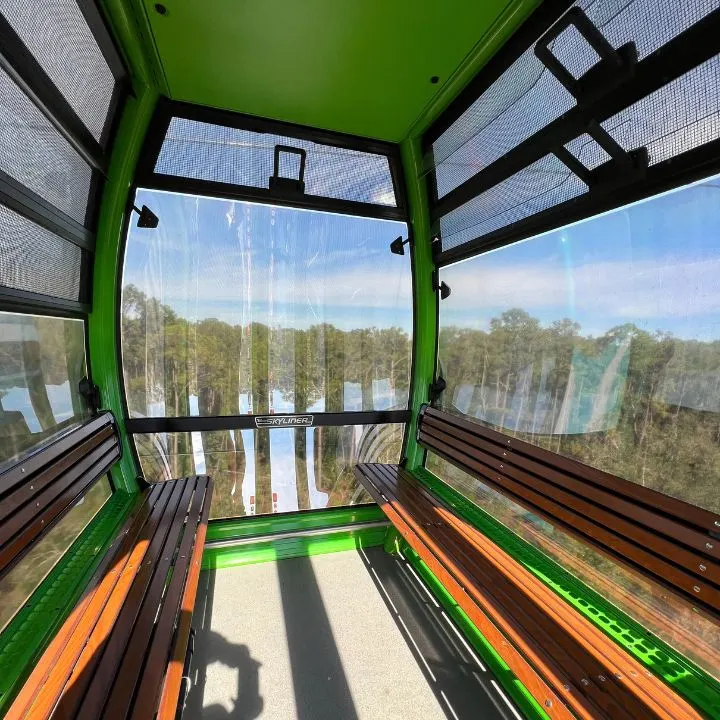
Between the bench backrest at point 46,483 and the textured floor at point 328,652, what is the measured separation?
1065 mm

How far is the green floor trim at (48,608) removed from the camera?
1.39 meters

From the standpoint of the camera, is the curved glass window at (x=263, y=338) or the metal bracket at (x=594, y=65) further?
the curved glass window at (x=263, y=338)

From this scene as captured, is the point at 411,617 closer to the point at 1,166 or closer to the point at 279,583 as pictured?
the point at 279,583

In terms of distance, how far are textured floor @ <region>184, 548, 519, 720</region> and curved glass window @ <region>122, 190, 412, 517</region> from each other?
595 millimetres

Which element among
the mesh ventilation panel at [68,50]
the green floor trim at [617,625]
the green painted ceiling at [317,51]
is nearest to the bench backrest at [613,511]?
the green floor trim at [617,625]

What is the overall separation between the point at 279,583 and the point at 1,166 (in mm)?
2694

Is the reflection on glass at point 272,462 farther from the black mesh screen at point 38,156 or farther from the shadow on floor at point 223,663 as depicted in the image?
the black mesh screen at point 38,156

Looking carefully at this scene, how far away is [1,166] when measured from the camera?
58.6 inches

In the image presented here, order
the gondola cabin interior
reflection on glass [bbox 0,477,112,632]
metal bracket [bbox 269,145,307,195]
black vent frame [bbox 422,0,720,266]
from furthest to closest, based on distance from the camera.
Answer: metal bracket [bbox 269,145,307,195] < reflection on glass [bbox 0,477,112,632] < the gondola cabin interior < black vent frame [bbox 422,0,720,266]

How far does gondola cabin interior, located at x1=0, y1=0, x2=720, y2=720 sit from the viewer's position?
1426mm

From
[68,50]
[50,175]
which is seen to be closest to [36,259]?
[50,175]

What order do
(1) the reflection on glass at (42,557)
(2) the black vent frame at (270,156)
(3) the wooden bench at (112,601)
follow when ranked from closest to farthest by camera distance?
1. (3) the wooden bench at (112,601)
2. (1) the reflection on glass at (42,557)
3. (2) the black vent frame at (270,156)

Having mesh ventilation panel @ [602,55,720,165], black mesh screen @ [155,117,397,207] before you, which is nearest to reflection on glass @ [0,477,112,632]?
black mesh screen @ [155,117,397,207]

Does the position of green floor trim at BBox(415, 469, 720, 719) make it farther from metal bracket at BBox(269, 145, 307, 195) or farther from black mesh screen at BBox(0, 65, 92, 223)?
black mesh screen at BBox(0, 65, 92, 223)
